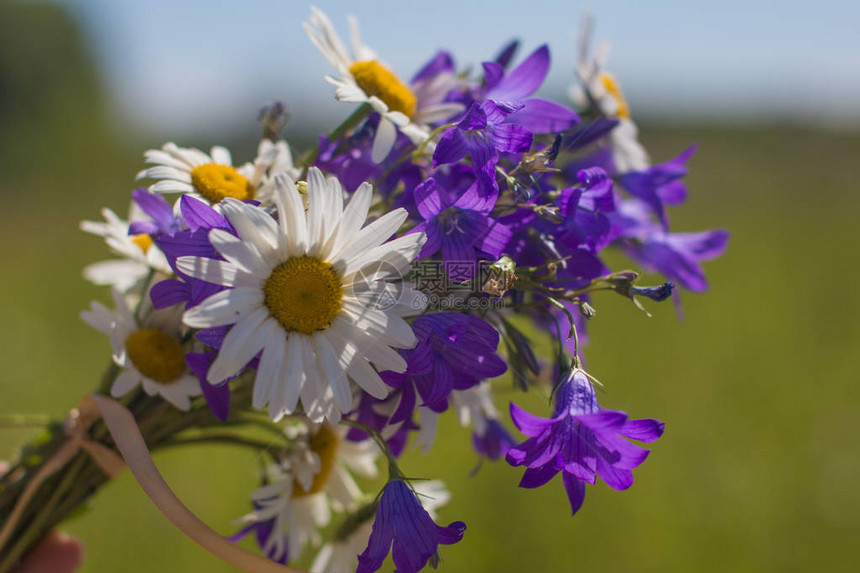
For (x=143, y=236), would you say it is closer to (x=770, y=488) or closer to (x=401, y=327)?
(x=401, y=327)

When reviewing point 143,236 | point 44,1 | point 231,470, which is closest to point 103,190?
point 44,1

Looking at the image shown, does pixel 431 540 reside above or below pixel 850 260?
below

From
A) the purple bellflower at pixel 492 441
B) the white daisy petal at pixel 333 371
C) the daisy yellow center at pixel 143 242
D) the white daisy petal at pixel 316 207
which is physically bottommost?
the purple bellflower at pixel 492 441

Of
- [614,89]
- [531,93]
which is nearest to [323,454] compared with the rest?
[531,93]

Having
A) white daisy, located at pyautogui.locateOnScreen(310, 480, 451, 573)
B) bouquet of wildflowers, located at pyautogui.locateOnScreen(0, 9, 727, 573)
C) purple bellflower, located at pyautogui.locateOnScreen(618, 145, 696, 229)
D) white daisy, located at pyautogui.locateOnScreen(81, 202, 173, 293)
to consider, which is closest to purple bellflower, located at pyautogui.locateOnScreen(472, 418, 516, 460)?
bouquet of wildflowers, located at pyautogui.locateOnScreen(0, 9, 727, 573)

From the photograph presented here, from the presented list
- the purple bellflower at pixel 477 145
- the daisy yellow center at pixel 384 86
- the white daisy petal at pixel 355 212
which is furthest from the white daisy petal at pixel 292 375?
the daisy yellow center at pixel 384 86

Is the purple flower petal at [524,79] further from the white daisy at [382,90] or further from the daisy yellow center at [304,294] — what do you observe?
the daisy yellow center at [304,294]

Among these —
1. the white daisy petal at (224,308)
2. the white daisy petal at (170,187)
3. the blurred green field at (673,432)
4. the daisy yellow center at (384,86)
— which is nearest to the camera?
the white daisy petal at (224,308)

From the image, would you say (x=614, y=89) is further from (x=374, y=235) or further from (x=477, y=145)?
(x=374, y=235)
